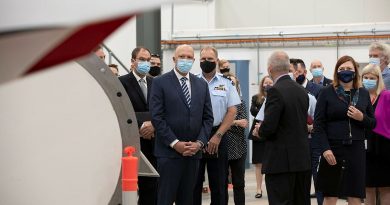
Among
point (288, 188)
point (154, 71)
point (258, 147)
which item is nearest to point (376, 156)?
point (288, 188)

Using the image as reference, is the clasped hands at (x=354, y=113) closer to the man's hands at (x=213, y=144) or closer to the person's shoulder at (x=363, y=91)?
the person's shoulder at (x=363, y=91)

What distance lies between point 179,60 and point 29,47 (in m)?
6.35

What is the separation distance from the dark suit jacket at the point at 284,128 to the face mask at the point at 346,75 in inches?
31.6

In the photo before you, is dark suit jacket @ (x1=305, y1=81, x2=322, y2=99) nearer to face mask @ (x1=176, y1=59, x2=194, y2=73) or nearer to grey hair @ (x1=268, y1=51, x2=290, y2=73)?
grey hair @ (x1=268, y1=51, x2=290, y2=73)

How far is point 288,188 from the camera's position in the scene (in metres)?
6.94

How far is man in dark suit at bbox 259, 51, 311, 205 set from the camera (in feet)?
22.3

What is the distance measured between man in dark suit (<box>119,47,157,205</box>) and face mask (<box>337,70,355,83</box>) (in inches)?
72.7

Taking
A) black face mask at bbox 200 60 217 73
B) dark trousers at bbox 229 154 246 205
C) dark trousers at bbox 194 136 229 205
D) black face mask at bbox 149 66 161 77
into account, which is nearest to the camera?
dark trousers at bbox 194 136 229 205

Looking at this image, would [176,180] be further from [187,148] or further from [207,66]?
[207,66]

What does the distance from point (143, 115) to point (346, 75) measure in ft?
6.54

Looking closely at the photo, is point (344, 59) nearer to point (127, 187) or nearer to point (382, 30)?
point (127, 187)

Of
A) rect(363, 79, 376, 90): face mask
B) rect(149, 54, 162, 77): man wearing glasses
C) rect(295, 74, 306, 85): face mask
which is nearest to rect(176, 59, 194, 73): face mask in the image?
rect(149, 54, 162, 77): man wearing glasses

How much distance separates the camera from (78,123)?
13.8 feet

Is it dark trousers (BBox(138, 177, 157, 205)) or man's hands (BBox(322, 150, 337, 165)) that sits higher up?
man's hands (BBox(322, 150, 337, 165))
